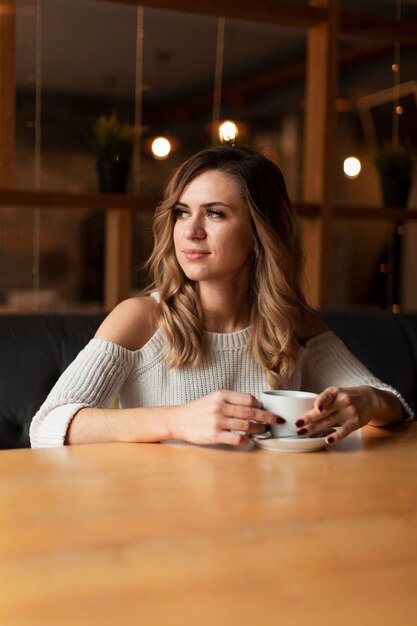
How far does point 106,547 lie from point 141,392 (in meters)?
0.93

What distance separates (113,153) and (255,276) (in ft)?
5.04

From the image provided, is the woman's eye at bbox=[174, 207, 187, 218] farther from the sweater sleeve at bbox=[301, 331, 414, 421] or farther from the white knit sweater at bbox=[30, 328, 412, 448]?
the sweater sleeve at bbox=[301, 331, 414, 421]

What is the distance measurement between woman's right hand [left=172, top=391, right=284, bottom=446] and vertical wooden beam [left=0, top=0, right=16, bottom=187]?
1748 millimetres

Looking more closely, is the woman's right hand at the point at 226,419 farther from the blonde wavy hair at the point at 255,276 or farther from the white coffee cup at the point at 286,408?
→ the blonde wavy hair at the point at 255,276

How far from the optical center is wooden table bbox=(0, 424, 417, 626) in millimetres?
778

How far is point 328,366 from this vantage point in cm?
199

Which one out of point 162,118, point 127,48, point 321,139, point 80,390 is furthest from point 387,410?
point 162,118

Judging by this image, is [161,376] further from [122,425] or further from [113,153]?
[113,153]

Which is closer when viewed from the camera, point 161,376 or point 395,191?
point 161,376

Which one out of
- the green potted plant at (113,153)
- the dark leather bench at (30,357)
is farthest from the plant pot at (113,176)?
the dark leather bench at (30,357)

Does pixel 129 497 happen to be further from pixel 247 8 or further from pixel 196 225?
pixel 247 8

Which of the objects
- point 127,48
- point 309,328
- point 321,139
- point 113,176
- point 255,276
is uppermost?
point 127,48

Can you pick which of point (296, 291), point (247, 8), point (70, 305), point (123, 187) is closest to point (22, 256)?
point (70, 305)

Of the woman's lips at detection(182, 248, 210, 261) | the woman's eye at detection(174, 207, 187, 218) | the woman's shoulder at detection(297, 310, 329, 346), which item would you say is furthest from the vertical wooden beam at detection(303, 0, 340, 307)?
the woman's lips at detection(182, 248, 210, 261)
